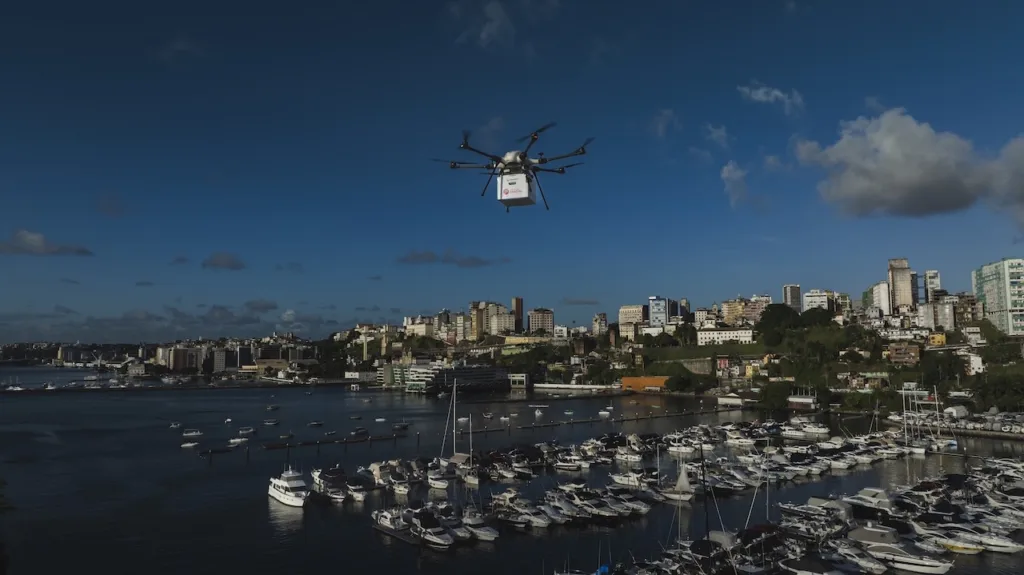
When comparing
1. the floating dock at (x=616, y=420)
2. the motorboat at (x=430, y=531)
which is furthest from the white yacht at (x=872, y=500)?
the floating dock at (x=616, y=420)

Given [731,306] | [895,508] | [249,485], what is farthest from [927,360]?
[731,306]

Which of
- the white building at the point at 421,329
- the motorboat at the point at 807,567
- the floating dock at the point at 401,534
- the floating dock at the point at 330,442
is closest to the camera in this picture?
the motorboat at the point at 807,567

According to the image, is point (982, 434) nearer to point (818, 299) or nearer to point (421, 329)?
point (818, 299)

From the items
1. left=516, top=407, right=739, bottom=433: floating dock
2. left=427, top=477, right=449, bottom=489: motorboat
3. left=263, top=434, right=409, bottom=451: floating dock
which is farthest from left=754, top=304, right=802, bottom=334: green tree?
left=427, top=477, right=449, bottom=489: motorboat

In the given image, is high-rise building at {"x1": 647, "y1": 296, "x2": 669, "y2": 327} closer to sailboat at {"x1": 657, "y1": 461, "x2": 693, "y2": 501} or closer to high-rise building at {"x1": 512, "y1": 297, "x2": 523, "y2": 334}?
high-rise building at {"x1": 512, "y1": 297, "x2": 523, "y2": 334}

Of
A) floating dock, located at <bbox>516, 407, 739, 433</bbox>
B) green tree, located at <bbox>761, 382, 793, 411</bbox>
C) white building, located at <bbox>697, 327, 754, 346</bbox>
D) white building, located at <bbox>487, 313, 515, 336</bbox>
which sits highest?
white building, located at <bbox>487, 313, 515, 336</bbox>

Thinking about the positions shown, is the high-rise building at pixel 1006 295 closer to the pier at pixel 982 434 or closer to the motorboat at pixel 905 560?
the pier at pixel 982 434

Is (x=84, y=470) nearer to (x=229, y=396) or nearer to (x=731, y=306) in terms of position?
(x=229, y=396)
